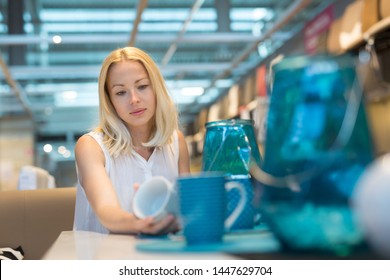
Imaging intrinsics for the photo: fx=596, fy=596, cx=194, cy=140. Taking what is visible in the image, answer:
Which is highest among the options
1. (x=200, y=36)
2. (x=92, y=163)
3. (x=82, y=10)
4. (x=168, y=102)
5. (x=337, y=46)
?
(x=82, y=10)

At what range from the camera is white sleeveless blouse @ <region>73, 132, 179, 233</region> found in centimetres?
146

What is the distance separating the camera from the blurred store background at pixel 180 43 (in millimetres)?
4468

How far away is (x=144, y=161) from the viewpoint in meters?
1.52

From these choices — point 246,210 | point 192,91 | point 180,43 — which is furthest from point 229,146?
point 192,91

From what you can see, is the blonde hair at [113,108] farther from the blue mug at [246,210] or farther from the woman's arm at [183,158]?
the blue mug at [246,210]

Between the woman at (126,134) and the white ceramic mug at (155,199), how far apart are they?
37 cm

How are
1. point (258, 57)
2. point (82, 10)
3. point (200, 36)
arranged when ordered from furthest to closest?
point (258, 57), point (82, 10), point (200, 36)

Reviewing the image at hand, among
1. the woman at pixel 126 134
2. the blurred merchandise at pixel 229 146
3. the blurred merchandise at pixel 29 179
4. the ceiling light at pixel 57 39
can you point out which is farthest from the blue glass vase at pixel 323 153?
the ceiling light at pixel 57 39

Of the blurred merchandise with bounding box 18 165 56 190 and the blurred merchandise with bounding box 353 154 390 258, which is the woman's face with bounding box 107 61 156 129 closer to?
the blurred merchandise with bounding box 353 154 390 258

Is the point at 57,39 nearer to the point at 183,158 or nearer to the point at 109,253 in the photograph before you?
the point at 183,158
